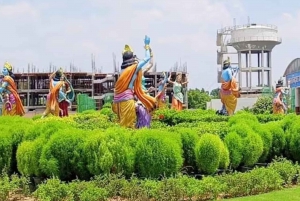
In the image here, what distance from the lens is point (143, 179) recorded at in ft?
23.1

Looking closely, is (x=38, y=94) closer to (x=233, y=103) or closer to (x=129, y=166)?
(x=233, y=103)

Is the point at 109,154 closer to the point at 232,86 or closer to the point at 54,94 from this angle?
the point at 54,94

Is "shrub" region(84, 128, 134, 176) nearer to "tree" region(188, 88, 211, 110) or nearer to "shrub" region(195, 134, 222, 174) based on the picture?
"shrub" region(195, 134, 222, 174)

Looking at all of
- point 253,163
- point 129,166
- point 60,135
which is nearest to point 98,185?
point 129,166

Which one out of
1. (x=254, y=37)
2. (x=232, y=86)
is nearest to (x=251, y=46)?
(x=254, y=37)

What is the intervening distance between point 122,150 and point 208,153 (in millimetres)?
1421

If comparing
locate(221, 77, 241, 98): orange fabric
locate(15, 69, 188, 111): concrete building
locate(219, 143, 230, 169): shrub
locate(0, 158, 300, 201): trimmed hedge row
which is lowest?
locate(0, 158, 300, 201): trimmed hedge row

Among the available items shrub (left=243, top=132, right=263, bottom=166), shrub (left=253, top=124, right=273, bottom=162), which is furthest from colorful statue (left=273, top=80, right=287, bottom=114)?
shrub (left=243, top=132, right=263, bottom=166)

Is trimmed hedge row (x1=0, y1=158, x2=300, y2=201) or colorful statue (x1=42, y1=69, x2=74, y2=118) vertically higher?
colorful statue (x1=42, y1=69, x2=74, y2=118)

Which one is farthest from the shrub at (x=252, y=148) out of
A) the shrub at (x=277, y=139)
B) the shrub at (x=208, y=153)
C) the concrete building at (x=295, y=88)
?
the concrete building at (x=295, y=88)

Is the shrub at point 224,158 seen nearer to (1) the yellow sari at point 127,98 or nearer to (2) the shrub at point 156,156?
(2) the shrub at point 156,156

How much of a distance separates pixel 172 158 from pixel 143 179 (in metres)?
0.55

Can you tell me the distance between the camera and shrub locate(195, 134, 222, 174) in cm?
741

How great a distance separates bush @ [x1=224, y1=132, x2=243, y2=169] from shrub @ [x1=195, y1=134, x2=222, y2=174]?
0.62 m
